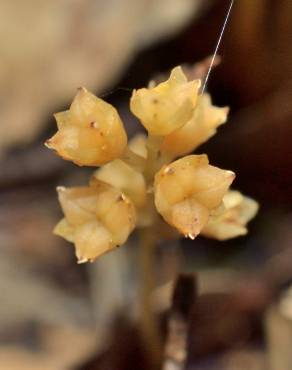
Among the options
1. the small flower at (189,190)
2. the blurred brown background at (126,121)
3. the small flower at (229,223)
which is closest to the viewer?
the small flower at (189,190)

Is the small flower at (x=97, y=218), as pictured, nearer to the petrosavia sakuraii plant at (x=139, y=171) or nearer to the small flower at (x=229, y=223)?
the petrosavia sakuraii plant at (x=139, y=171)

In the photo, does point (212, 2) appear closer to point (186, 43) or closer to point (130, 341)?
point (186, 43)

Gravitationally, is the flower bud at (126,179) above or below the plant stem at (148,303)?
above

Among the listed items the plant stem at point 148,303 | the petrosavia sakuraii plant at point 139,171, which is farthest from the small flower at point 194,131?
the plant stem at point 148,303

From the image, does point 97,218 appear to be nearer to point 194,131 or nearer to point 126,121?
point 194,131

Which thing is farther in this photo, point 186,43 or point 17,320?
point 186,43

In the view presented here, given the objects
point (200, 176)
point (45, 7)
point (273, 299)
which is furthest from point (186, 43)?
point (200, 176)

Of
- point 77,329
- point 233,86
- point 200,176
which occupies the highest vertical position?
point 200,176
